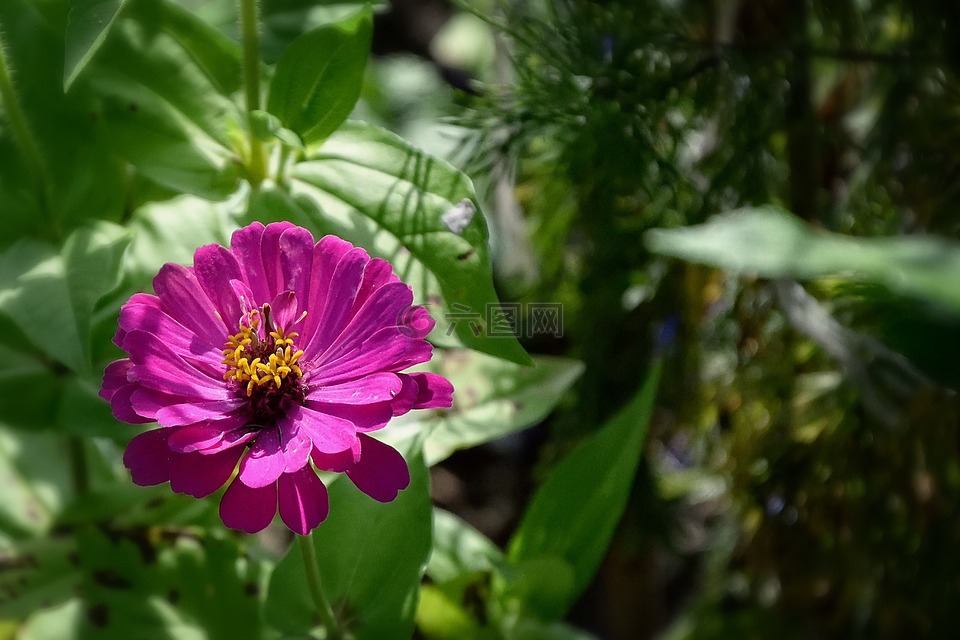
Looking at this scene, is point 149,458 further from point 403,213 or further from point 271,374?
point 403,213

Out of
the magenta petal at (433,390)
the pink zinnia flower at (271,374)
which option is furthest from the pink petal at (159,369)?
the magenta petal at (433,390)

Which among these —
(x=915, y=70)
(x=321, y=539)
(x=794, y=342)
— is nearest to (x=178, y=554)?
(x=321, y=539)

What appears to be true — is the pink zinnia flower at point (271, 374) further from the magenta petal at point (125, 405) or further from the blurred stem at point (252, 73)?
the blurred stem at point (252, 73)

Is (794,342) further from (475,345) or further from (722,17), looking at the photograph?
(475,345)

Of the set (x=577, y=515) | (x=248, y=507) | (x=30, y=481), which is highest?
(x=248, y=507)

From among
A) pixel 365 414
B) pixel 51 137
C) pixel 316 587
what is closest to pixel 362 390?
pixel 365 414

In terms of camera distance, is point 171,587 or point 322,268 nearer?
point 322,268
